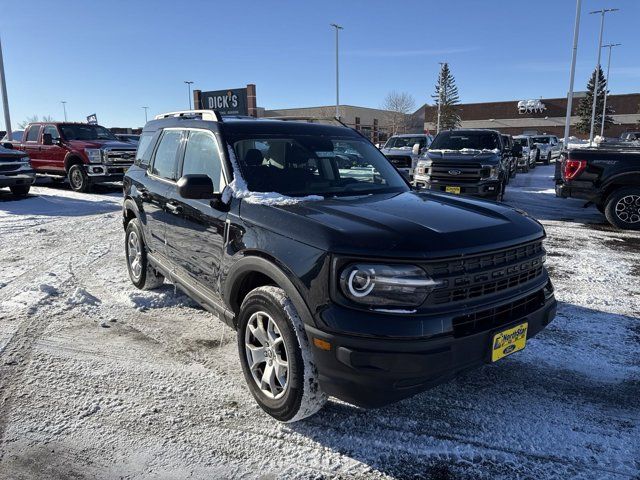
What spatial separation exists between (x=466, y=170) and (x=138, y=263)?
788 centimetres

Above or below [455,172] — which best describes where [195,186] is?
above

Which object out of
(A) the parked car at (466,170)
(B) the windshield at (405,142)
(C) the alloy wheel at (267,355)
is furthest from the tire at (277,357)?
(B) the windshield at (405,142)

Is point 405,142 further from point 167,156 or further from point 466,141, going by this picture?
point 167,156

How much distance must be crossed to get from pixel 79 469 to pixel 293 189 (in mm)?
2249

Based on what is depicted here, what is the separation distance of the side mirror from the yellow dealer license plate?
214 cm

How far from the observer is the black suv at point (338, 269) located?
254 cm

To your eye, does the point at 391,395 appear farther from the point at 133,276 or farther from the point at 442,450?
the point at 133,276

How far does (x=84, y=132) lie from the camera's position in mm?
16109

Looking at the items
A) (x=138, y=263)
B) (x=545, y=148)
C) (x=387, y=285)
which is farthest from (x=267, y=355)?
(x=545, y=148)

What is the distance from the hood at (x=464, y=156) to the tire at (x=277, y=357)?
8983 millimetres

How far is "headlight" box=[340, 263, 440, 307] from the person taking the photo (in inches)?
101

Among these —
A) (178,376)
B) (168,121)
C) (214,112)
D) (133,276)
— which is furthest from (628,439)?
(133,276)

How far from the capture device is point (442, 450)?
2.82 m

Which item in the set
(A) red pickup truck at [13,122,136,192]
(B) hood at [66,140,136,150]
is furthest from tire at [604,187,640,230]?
(B) hood at [66,140,136,150]
